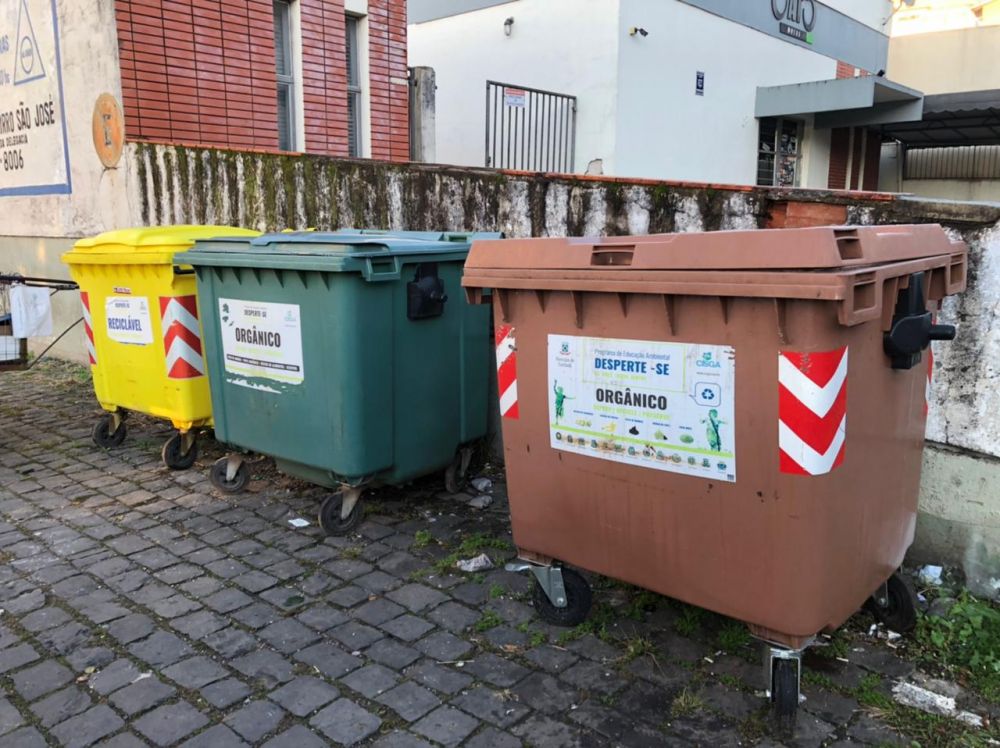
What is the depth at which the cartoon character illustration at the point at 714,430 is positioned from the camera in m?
2.52

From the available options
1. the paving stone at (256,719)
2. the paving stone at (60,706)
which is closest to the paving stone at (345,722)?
the paving stone at (256,719)

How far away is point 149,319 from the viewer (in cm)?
496

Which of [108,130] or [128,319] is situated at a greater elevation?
[108,130]

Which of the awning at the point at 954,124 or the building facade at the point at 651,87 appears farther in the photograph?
the awning at the point at 954,124

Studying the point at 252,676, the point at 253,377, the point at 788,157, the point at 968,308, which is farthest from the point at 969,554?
the point at 788,157

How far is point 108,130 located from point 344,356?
4.98 metres

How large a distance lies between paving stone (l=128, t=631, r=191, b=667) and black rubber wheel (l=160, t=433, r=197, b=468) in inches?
82.9

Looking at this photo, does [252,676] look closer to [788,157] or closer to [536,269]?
[536,269]

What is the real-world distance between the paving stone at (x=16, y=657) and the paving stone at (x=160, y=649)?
0.36 m

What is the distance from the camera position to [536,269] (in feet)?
9.37

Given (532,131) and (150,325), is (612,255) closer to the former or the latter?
(150,325)

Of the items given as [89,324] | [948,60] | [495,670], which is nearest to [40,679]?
[495,670]

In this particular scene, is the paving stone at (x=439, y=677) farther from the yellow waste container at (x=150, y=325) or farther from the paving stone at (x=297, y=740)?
the yellow waste container at (x=150, y=325)

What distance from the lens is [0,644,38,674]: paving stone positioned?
116 inches
